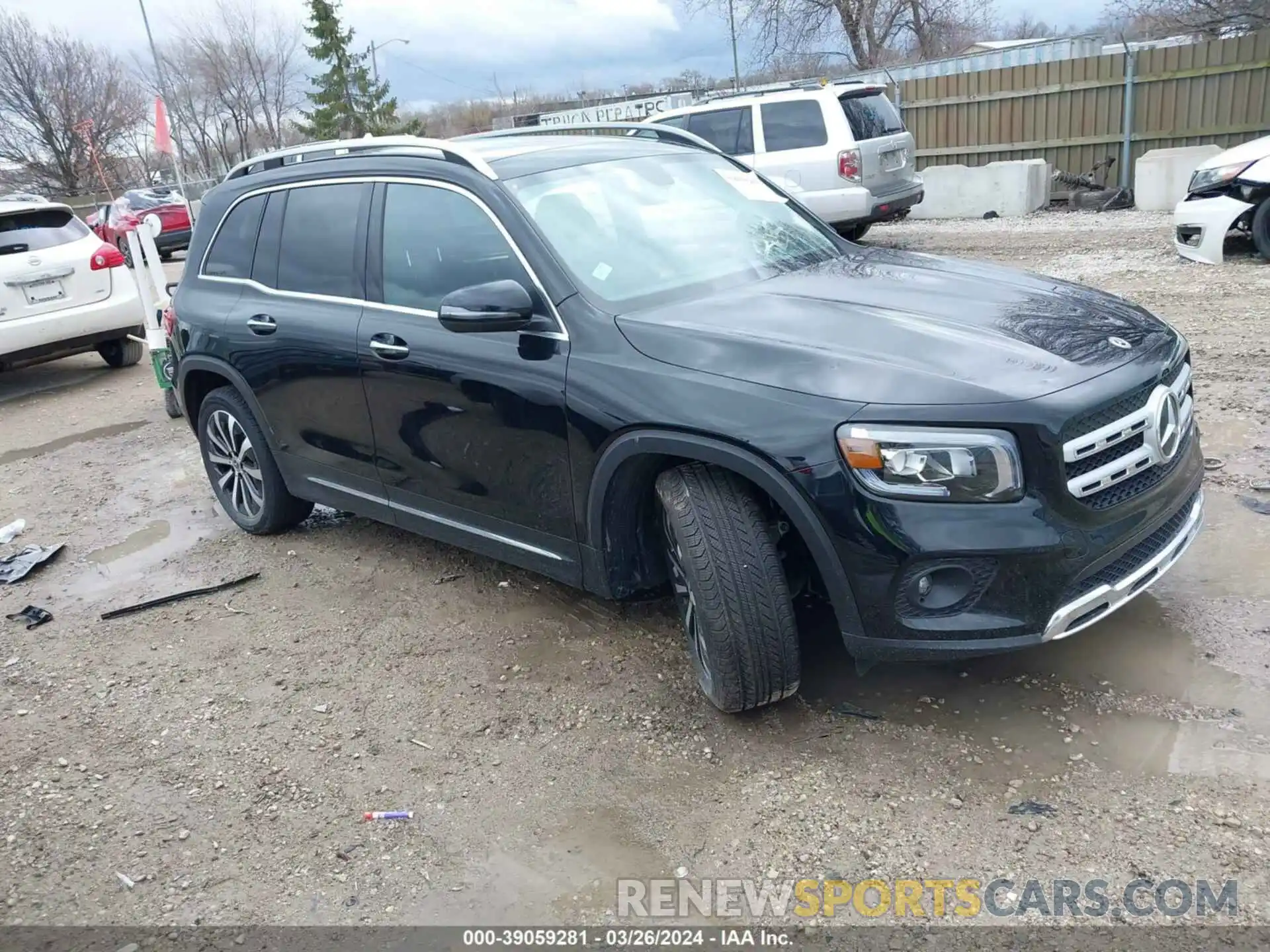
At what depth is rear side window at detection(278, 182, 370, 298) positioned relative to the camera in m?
4.29

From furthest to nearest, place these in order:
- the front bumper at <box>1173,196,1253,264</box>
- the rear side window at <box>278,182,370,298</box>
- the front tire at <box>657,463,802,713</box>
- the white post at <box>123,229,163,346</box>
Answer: the front bumper at <box>1173,196,1253,264</box> < the white post at <box>123,229,163,346</box> < the rear side window at <box>278,182,370,298</box> < the front tire at <box>657,463,802,713</box>

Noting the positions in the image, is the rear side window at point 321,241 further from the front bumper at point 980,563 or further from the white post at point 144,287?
the white post at point 144,287

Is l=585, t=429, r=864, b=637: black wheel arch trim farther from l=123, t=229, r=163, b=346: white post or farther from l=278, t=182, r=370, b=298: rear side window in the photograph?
l=123, t=229, r=163, b=346: white post

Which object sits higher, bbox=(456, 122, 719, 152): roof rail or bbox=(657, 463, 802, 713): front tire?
bbox=(456, 122, 719, 152): roof rail

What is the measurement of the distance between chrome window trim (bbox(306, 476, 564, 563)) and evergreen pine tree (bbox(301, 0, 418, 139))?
153 feet

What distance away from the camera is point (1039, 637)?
9.20ft

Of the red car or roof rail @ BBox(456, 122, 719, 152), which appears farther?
the red car

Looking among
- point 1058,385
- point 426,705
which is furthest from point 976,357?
point 426,705

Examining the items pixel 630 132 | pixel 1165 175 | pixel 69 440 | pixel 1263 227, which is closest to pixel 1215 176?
pixel 1263 227

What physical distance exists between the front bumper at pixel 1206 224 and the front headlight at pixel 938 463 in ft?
25.4

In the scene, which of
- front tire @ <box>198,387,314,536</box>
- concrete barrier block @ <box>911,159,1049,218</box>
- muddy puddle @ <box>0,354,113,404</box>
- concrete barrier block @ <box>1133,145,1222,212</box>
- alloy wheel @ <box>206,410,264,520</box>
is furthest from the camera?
Result: concrete barrier block @ <box>911,159,1049,218</box>

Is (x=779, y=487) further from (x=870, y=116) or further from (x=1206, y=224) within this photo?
(x=870, y=116)

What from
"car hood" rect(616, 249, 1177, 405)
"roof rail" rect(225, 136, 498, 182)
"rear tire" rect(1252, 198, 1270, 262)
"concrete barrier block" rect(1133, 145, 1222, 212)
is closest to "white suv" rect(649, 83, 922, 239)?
"concrete barrier block" rect(1133, 145, 1222, 212)

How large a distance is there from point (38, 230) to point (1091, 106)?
47.6 feet
